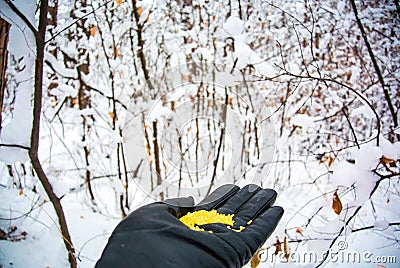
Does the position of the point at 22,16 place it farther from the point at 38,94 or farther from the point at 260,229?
the point at 260,229

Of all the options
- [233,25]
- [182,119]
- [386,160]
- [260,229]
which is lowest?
[260,229]

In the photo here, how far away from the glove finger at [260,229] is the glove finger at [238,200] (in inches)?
3.4

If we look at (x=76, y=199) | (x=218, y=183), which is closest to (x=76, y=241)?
(x=76, y=199)

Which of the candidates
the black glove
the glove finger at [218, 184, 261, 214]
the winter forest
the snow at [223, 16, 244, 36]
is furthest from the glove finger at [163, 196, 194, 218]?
the snow at [223, 16, 244, 36]

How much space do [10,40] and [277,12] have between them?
65.3 inches

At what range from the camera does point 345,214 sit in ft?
3.68

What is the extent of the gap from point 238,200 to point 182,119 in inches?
37.4

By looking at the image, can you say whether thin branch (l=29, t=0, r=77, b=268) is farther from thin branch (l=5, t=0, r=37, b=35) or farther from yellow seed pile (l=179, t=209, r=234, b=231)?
yellow seed pile (l=179, t=209, r=234, b=231)

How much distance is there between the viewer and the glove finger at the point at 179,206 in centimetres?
84

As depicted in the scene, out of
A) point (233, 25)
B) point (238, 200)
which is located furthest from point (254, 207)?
point (233, 25)

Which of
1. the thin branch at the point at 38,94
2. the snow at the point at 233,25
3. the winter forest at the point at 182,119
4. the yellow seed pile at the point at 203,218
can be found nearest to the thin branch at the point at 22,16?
the thin branch at the point at 38,94

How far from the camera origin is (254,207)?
0.94 metres

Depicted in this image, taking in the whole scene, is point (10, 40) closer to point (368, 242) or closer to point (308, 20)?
point (308, 20)

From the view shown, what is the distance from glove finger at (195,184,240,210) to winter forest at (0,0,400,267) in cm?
38
